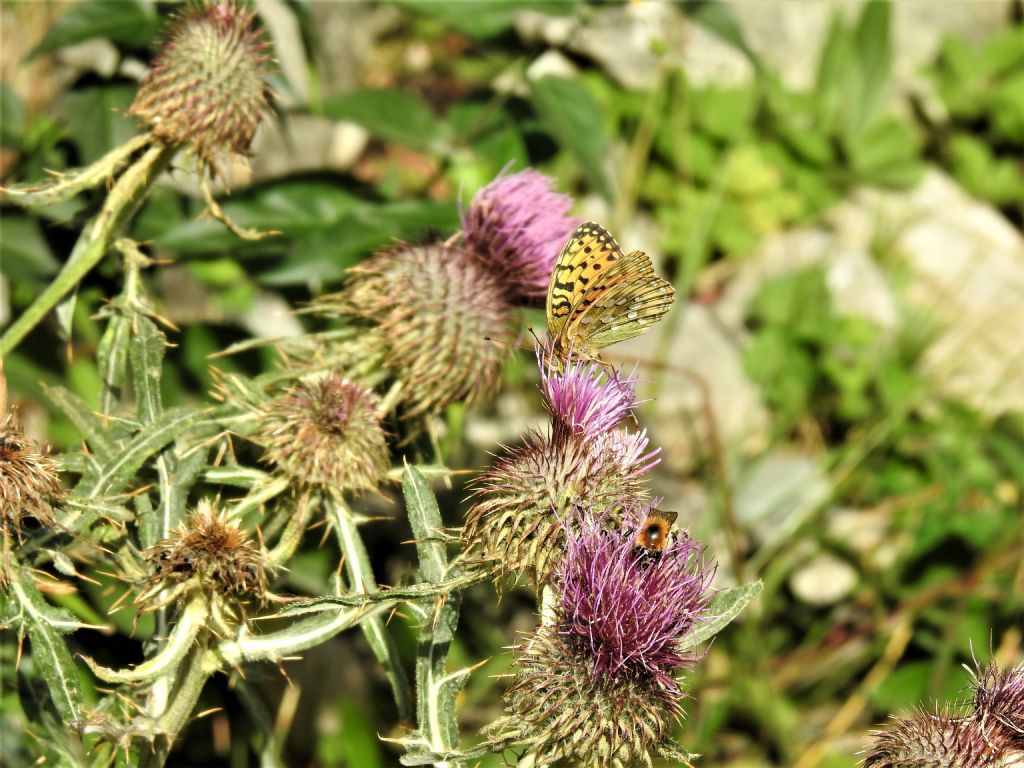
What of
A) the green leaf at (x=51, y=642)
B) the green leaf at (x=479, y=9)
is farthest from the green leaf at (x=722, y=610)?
the green leaf at (x=479, y=9)

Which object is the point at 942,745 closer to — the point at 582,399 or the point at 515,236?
the point at 582,399

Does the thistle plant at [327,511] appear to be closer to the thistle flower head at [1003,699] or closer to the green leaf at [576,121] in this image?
the thistle flower head at [1003,699]

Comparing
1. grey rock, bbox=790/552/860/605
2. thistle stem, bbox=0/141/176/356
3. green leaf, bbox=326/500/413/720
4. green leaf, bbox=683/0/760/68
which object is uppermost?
green leaf, bbox=683/0/760/68

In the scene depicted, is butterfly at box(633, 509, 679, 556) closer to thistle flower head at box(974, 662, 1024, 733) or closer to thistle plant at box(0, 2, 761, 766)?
thistle plant at box(0, 2, 761, 766)

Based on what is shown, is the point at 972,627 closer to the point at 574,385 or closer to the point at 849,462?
the point at 849,462

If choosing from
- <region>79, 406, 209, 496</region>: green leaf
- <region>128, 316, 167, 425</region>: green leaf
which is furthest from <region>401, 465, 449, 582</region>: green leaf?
<region>128, 316, 167, 425</region>: green leaf

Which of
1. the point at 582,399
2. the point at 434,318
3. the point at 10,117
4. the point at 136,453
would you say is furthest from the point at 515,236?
the point at 10,117
